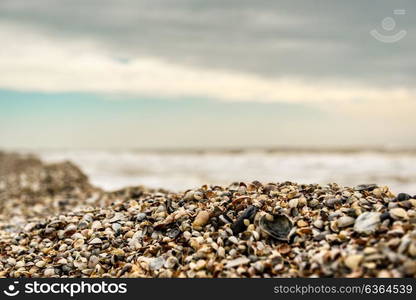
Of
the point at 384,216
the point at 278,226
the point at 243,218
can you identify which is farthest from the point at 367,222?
the point at 243,218

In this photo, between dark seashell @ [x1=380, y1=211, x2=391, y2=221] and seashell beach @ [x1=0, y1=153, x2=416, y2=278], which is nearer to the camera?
seashell beach @ [x1=0, y1=153, x2=416, y2=278]

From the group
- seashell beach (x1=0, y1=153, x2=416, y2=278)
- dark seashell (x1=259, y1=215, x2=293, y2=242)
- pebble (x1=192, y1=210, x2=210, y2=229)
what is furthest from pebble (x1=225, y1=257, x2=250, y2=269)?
pebble (x1=192, y1=210, x2=210, y2=229)

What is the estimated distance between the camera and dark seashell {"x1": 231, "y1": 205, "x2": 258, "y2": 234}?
423 cm

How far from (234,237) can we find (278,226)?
45 centimetres

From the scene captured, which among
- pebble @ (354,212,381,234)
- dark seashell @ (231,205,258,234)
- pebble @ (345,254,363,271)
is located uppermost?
dark seashell @ (231,205,258,234)

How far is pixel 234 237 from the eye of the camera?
162 inches

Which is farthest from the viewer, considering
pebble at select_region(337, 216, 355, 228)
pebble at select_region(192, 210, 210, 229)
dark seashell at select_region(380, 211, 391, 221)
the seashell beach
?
pebble at select_region(192, 210, 210, 229)

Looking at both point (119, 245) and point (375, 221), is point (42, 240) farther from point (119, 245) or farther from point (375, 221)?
point (375, 221)

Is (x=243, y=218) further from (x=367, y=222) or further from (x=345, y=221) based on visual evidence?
(x=367, y=222)

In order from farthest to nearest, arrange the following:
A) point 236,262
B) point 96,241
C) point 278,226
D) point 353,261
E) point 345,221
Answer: point 96,241 < point 278,226 < point 345,221 < point 236,262 < point 353,261

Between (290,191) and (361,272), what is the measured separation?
1.72 m

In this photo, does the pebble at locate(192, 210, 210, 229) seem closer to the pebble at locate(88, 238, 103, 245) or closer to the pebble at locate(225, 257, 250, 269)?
the pebble at locate(225, 257, 250, 269)

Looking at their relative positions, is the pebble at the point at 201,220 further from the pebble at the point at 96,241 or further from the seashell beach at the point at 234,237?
the pebble at the point at 96,241

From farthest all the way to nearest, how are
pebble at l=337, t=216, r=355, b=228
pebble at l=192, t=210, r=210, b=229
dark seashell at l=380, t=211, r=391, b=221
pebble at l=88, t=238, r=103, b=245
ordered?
pebble at l=88, t=238, r=103, b=245 → pebble at l=192, t=210, r=210, b=229 → pebble at l=337, t=216, r=355, b=228 → dark seashell at l=380, t=211, r=391, b=221
